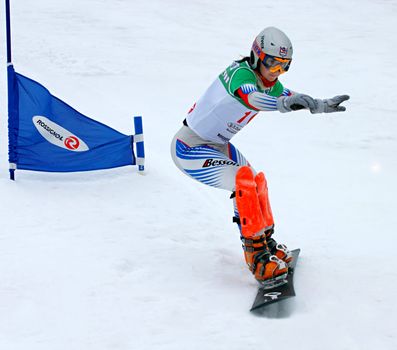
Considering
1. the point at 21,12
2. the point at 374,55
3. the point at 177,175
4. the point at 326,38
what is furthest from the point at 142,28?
the point at 177,175

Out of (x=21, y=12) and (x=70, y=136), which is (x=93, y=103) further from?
(x=21, y=12)

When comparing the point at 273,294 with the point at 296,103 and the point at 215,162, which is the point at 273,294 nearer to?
the point at 215,162

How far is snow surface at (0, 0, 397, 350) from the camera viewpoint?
17.9ft

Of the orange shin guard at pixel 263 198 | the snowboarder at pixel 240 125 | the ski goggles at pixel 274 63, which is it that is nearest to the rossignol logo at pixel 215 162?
the snowboarder at pixel 240 125

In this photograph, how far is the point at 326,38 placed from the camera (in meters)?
18.2

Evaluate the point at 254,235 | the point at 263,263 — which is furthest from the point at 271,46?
the point at 263,263

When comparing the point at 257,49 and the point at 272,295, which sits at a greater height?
the point at 257,49

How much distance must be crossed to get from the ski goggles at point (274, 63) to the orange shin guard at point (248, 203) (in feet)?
2.79

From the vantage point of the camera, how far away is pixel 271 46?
588 centimetres

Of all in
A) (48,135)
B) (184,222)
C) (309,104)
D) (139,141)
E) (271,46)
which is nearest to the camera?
(309,104)

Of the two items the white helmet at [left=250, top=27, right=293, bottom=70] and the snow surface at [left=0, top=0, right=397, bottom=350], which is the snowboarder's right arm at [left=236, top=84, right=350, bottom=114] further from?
the snow surface at [left=0, top=0, right=397, bottom=350]

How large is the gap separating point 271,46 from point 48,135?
3581 millimetres

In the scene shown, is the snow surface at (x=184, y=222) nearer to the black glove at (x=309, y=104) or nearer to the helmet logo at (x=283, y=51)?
the black glove at (x=309, y=104)

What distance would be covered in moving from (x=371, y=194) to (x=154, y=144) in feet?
11.1
